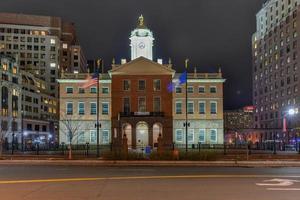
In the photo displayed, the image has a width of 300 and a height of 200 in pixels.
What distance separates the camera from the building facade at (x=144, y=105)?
90.0 metres

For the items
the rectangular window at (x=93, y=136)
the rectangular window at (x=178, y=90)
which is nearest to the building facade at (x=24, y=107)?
the rectangular window at (x=93, y=136)

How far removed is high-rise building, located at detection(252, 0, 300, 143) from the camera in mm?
121000

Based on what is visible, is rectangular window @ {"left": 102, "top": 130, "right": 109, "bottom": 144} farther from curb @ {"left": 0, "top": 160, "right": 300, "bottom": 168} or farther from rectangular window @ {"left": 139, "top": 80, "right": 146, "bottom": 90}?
curb @ {"left": 0, "top": 160, "right": 300, "bottom": 168}

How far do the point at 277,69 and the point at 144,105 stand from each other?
56.9 metres

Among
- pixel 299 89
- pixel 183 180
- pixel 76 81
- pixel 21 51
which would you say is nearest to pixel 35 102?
pixel 21 51

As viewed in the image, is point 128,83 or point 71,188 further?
point 128,83

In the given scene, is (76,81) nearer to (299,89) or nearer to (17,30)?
(299,89)

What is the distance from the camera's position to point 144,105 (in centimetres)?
9256

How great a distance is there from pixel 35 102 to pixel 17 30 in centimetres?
4267

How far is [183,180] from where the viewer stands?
74.7ft

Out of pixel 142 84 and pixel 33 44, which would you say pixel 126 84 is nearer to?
pixel 142 84

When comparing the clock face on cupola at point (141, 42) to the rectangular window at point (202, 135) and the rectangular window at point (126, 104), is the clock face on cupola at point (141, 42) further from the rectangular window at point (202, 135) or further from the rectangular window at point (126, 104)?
the rectangular window at point (202, 135)

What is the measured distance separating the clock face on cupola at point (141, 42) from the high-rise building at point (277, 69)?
3829 centimetres

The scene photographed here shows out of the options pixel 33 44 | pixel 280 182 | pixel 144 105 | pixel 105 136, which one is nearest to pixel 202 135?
pixel 144 105
